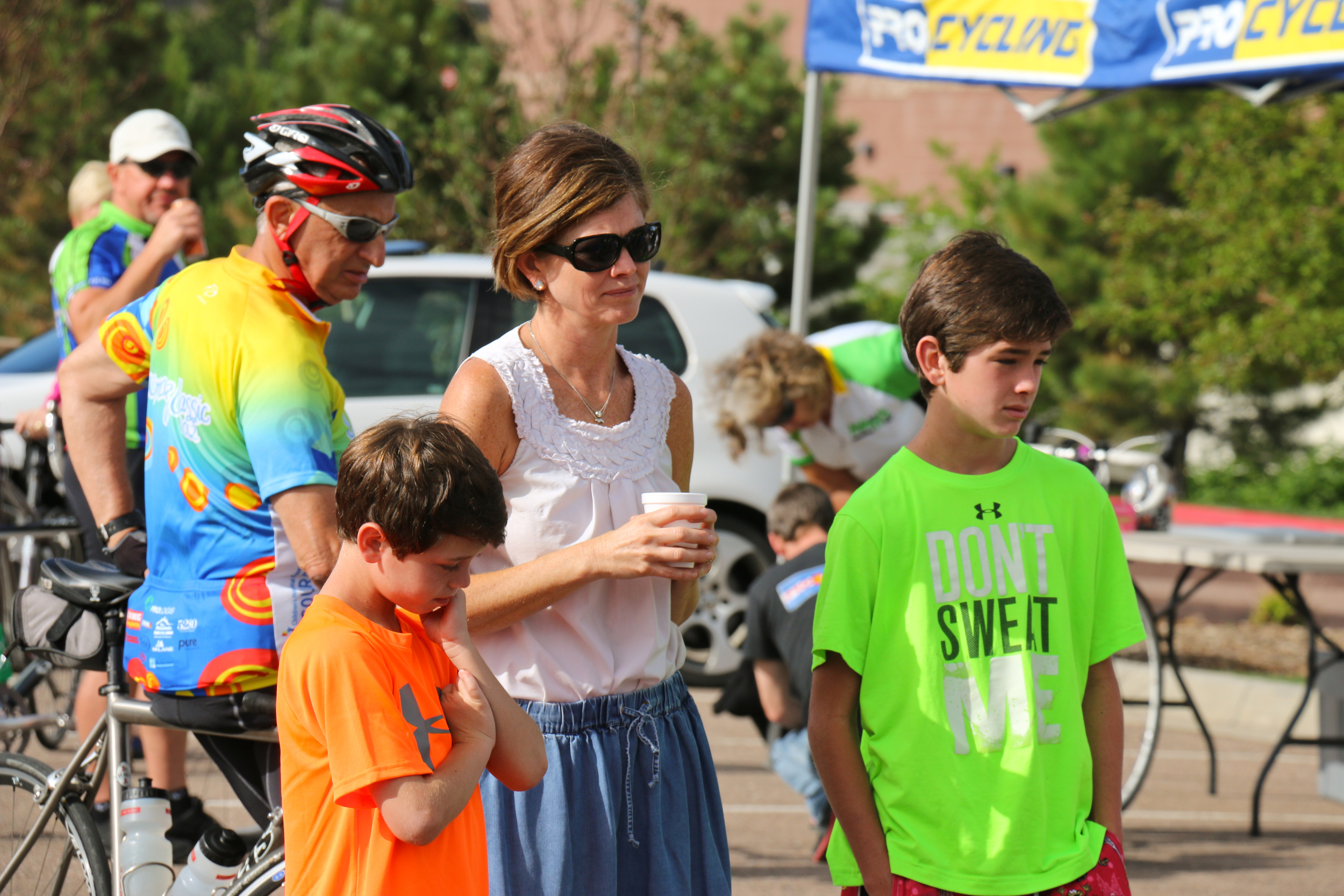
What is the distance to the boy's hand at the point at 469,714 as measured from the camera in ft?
6.13

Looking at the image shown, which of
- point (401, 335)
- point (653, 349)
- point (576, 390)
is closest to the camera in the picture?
point (576, 390)

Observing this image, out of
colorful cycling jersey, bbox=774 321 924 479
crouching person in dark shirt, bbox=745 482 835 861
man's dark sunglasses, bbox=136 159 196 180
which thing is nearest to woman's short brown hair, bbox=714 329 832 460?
colorful cycling jersey, bbox=774 321 924 479

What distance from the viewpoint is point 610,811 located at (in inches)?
85.0

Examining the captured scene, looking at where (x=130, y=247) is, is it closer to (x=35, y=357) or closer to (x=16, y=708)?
(x=16, y=708)

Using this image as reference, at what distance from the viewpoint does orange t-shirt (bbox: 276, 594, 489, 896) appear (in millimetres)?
1797

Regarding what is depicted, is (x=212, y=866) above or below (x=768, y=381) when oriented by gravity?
below

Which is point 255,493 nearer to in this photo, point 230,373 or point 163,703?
point 230,373

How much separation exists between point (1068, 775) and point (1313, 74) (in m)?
4.72

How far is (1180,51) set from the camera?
5.98 m

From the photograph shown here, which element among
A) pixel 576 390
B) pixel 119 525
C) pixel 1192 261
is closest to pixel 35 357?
pixel 119 525

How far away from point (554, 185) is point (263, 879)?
1.45 m

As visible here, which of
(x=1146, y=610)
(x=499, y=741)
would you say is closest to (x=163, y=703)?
(x=499, y=741)

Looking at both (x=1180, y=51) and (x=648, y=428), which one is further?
(x=1180, y=51)

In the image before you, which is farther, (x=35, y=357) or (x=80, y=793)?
(x=35, y=357)
